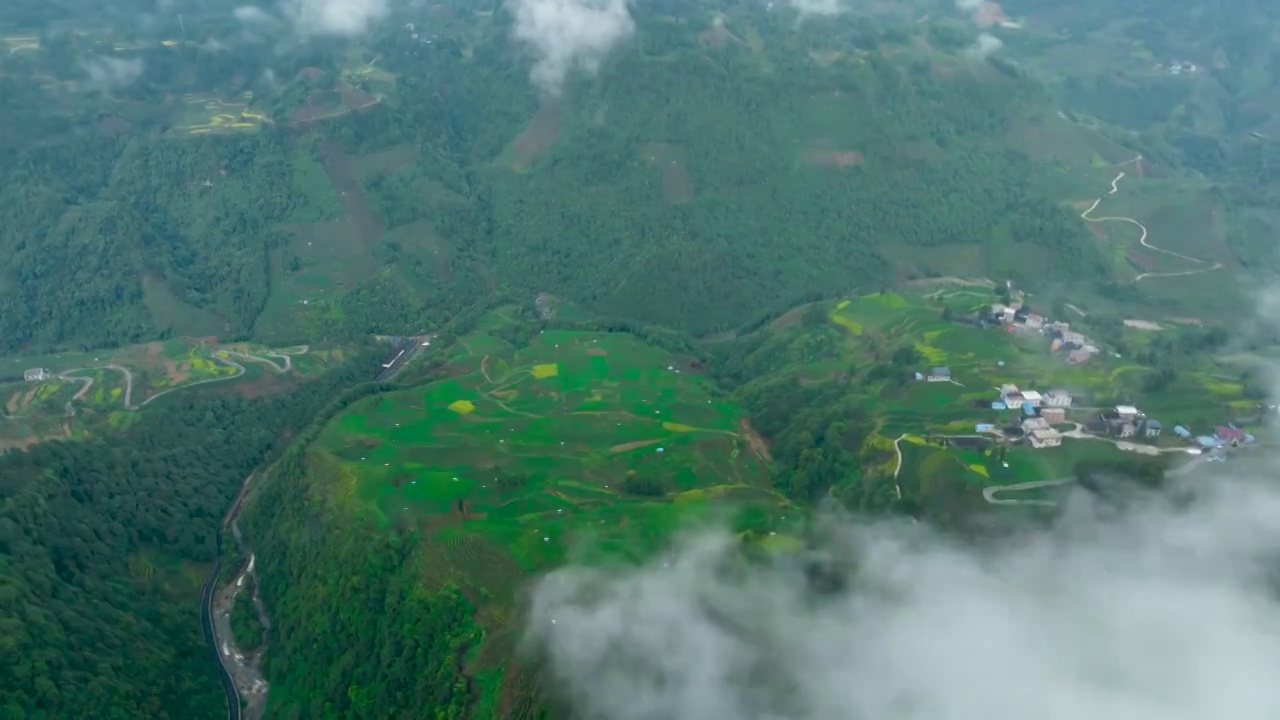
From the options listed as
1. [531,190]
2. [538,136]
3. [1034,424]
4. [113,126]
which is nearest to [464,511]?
[1034,424]

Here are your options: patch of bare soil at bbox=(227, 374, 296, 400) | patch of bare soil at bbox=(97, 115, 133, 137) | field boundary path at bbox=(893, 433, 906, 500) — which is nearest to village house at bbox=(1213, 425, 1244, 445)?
field boundary path at bbox=(893, 433, 906, 500)

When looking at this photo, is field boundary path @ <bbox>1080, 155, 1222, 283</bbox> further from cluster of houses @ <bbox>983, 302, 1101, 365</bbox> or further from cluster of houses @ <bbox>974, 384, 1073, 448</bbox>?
cluster of houses @ <bbox>974, 384, 1073, 448</bbox>

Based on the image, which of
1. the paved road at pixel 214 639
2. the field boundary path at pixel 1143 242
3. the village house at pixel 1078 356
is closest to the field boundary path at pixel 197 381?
the paved road at pixel 214 639

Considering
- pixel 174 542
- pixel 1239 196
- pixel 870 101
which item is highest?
pixel 870 101

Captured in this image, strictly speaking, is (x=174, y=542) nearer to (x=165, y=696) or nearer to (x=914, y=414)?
(x=165, y=696)

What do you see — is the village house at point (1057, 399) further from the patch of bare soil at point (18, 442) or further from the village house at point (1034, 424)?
the patch of bare soil at point (18, 442)

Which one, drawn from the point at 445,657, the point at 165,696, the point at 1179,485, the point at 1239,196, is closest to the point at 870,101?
the point at 1239,196

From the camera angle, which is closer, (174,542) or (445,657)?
(445,657)
